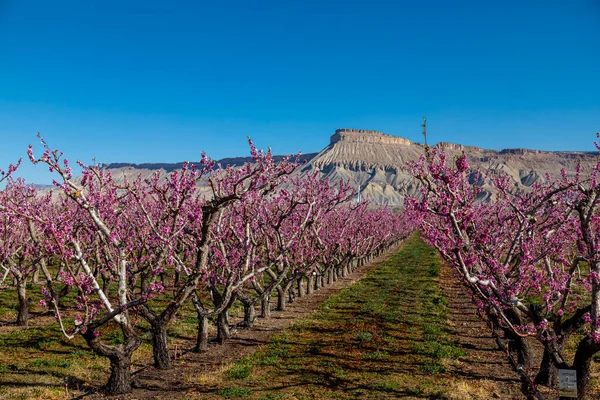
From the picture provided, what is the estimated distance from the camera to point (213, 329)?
21469 mm

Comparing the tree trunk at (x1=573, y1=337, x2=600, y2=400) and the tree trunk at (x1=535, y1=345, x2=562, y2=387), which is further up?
the tree trunk at (x1=573, y1=337, x2=600, y2=400)

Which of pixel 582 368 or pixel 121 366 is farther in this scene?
pixel 121 366

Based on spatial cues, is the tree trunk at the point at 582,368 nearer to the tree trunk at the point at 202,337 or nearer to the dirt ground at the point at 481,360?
the dirt ground at the point at 481,360

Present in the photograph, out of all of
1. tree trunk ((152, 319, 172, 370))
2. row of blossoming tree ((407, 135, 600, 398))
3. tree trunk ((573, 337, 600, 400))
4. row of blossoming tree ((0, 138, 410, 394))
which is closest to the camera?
row of blossoming tree ((407, 135, 600, 398))

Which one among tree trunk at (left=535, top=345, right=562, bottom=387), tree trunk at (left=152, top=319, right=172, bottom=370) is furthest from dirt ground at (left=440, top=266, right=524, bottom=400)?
tree trunk at (left=152, top=319, right=172, bottom=370)

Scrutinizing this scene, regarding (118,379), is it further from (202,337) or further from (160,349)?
(202,337)

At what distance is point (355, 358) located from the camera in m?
16.2

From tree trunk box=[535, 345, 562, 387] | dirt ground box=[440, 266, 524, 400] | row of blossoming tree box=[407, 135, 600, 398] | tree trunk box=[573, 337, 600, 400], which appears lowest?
dirt ground box=[440, 266, 524, 400]

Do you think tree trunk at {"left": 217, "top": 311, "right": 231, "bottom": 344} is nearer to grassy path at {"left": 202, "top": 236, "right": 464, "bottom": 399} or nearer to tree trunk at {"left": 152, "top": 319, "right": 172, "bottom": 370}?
grassy path at {"left": 202, "top": 236, "right": 464, "bottom": 399}

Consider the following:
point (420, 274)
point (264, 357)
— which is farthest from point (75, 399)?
point (420, 274)

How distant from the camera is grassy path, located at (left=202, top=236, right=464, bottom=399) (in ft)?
42.5

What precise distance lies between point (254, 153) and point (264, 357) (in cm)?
755

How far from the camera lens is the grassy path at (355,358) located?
12.9 m

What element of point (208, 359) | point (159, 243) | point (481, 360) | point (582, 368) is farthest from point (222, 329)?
point (582, 368)
